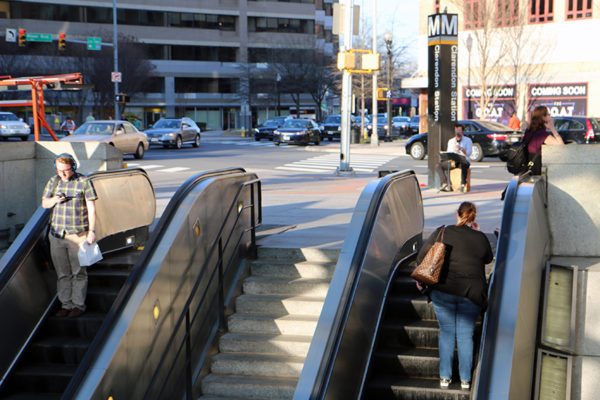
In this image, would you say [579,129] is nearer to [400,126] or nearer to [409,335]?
[409,335]

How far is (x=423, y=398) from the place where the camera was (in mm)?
6992

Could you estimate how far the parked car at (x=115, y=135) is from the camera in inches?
1095

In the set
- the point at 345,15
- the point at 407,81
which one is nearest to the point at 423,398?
the point at 345,15

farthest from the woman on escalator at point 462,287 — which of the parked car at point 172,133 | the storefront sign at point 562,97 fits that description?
the storefront sign at point 562,97

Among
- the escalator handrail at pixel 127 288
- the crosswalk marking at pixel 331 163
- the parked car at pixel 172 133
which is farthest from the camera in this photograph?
the parked car at pixel 172 133

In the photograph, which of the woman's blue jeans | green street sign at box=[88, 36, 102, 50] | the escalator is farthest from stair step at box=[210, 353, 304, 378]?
green street sign at box=[88, 36, 102, 50]

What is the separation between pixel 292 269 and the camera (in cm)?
922

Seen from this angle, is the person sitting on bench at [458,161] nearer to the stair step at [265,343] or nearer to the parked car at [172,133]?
the stair step at [265,343]

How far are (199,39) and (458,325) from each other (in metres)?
81.3

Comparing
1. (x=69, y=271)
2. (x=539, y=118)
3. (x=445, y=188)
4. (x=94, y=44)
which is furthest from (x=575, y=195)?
(x=94, y=44)

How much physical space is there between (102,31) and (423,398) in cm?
7201

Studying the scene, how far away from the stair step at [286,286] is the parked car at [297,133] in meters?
33.1

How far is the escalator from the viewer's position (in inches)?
265

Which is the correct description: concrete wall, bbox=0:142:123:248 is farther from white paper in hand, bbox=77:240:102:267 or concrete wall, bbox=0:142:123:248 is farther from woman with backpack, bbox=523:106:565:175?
woman with backpack, bbox=523:106:565:175
